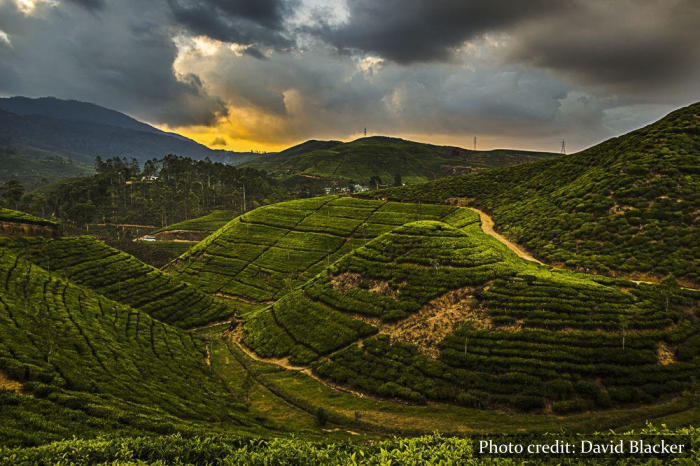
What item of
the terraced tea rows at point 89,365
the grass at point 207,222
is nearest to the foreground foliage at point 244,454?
the terraced tea rows at point 89,365

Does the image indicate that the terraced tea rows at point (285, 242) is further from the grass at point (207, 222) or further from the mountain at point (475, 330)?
the grass at point (207, 222)

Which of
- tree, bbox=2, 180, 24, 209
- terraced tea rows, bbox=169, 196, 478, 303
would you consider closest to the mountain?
terraced tea rows, bbox=169, 196, 478, 303

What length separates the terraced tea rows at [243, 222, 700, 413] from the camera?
33156 millimetres

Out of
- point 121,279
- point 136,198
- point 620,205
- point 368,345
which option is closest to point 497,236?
point 620,205

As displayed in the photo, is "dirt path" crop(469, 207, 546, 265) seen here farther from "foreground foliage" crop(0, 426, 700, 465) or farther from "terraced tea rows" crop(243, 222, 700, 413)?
"foreground foliage" crop(0, 426, 700, 465)

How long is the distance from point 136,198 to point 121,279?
122624mm

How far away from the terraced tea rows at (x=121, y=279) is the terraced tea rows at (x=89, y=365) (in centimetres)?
687

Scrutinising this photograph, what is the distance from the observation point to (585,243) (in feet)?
196

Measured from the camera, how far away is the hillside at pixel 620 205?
52.2 m

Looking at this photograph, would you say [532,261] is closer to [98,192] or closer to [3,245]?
[3,245]

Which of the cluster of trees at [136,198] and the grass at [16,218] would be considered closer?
the grass at [16,218]

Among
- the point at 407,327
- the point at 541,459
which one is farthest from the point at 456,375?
the point at 541,459

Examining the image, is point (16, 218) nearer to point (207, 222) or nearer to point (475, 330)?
point (207, 222)

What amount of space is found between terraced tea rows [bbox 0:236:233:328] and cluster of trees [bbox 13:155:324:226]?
81.3 meters
